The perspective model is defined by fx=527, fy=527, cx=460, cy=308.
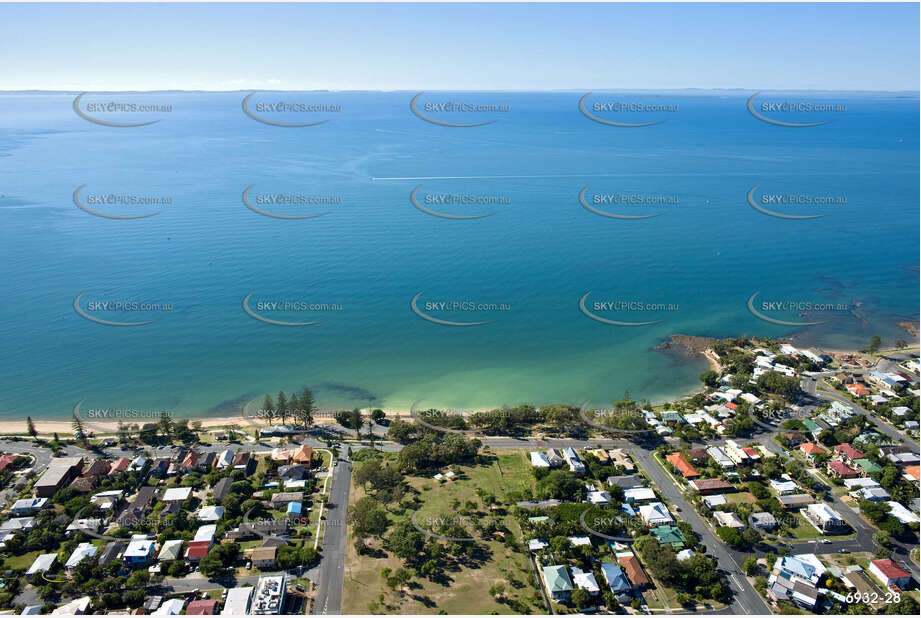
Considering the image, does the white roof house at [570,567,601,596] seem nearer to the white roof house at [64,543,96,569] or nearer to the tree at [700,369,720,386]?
the white roof house at [64,543,96,569]

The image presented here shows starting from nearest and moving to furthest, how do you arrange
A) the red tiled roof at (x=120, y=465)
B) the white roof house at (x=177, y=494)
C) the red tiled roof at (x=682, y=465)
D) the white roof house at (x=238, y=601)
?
1. the white roof house at (x=238, y=601)
2. the white roof house at (x=177, y=494)
3. the red tiled roof at (x=682, y=465)
4. the red tiled roof at (x=120, y=465)

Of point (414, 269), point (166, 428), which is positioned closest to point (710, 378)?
point (414, 269)

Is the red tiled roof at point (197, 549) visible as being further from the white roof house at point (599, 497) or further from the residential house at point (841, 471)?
the residential house at point (841, 471)

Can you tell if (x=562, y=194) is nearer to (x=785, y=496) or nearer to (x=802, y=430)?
(x=802, y=430)

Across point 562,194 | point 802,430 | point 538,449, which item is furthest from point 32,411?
point 562,194

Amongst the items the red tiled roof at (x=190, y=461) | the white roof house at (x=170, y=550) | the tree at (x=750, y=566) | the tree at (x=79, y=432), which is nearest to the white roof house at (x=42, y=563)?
the white roof house at (x=170, y=550)

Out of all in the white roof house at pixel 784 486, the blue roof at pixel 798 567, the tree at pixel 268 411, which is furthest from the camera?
the tree at pixel 268 411

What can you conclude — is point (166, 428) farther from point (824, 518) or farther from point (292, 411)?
point (824, 518)
